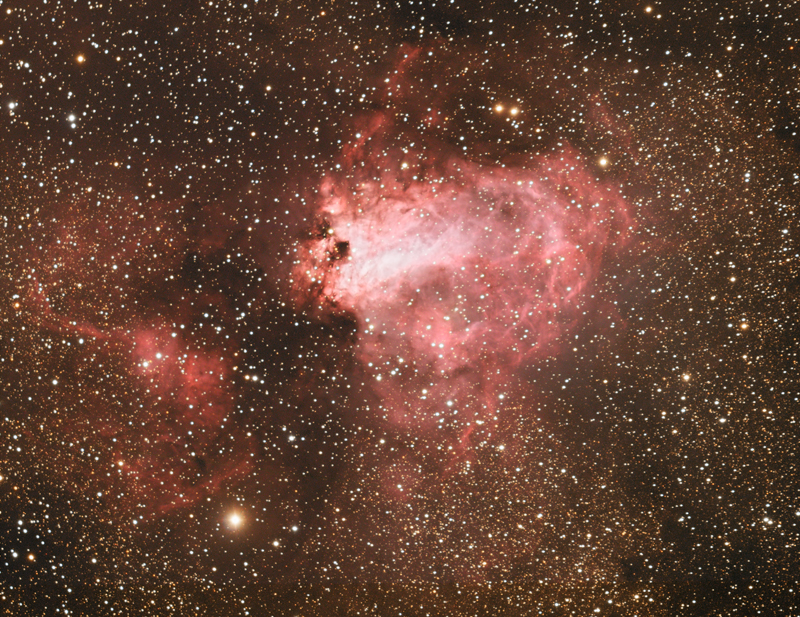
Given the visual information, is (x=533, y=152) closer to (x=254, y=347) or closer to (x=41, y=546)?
(x=254, y=347)

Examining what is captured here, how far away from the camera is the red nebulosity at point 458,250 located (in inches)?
17.1

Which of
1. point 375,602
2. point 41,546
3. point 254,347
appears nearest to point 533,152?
point 254,347

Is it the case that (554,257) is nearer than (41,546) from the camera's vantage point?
Yes

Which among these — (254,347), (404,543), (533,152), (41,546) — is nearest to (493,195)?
(533,152)

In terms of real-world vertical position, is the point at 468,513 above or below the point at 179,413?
below

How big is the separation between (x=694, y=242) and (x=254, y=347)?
581 millimetres

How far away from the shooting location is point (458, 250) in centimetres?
44

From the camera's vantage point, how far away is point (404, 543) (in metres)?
0.49

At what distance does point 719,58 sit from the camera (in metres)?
0.42

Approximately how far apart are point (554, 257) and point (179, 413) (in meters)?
0.54

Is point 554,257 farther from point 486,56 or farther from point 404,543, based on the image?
point 404,543

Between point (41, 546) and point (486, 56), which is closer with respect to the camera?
point (486, 56)

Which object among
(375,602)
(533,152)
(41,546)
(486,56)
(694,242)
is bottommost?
(375,602)

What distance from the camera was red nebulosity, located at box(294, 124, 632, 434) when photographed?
1.42 ft
